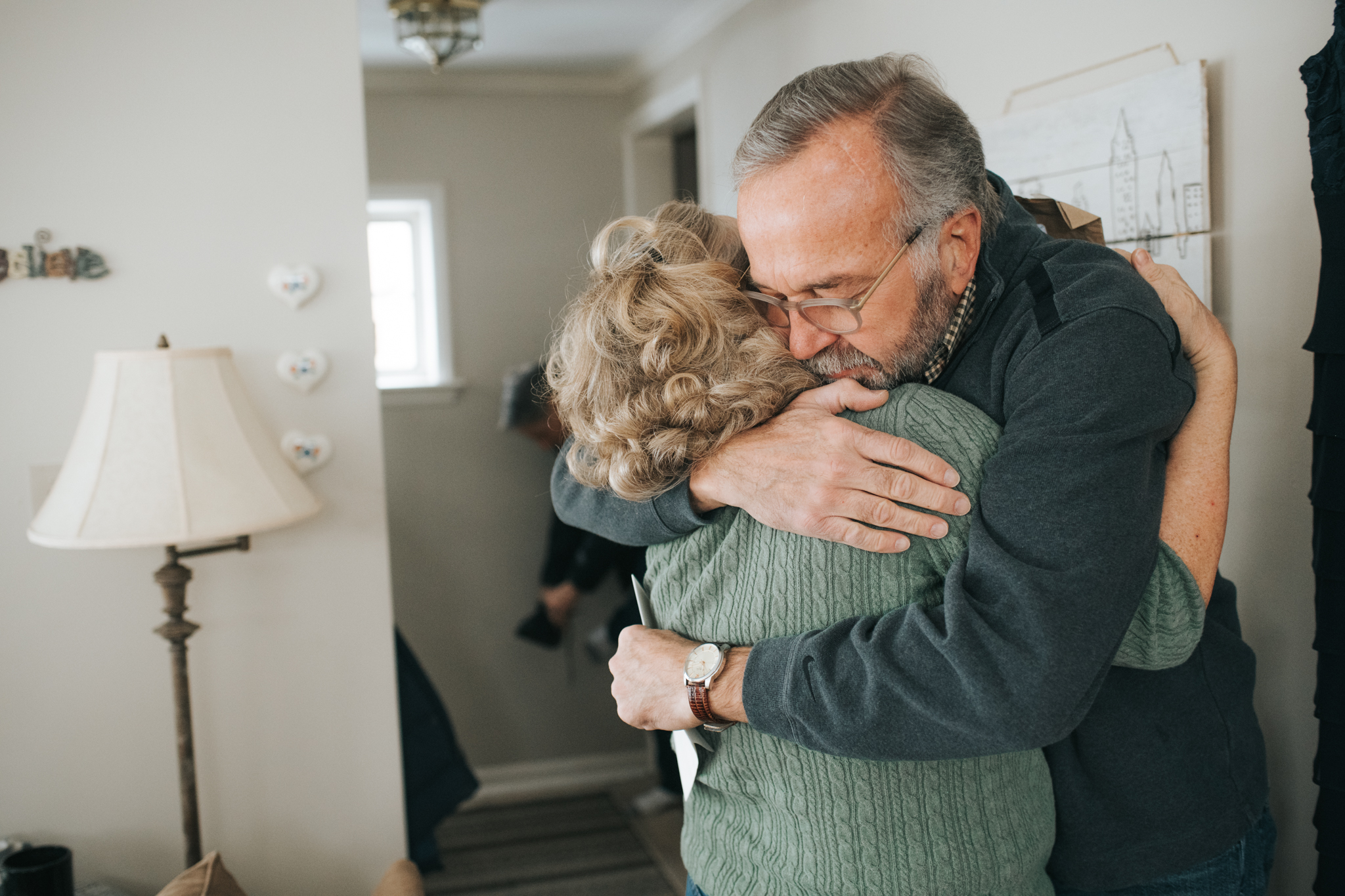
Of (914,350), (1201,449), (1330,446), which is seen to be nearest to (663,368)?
(914,350)

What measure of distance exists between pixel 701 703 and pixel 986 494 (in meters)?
0.32

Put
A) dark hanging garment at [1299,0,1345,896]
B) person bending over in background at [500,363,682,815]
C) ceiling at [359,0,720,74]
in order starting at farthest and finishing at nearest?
person bending over in background at [500,363,682,815] < ceiling at [359,0,720,74] < dark hanging garment at [1299,0,1345,896]

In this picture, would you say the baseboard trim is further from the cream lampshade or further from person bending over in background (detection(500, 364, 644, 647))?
the cream lampshade

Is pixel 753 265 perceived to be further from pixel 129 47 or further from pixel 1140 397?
pixel 129 47

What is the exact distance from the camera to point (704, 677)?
867mm

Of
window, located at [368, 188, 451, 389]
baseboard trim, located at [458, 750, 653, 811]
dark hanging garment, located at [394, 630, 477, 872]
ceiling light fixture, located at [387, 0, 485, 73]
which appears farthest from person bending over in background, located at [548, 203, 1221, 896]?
baseboard trim, located at [458, 750, 653, 811]

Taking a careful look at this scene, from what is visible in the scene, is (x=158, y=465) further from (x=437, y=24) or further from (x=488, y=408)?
(x=488, y=408)

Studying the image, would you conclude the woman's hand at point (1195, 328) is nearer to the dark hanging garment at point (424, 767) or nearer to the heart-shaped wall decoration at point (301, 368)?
the heart-shaped wall decoration at point (301, 368)

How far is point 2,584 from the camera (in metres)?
1.76

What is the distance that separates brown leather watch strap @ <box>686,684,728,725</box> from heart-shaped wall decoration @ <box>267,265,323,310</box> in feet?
4.29

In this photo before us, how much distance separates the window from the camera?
3664mm

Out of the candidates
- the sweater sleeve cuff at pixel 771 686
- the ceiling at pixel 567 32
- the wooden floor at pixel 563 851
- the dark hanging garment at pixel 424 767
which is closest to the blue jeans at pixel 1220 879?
the sweater sleeve cuff at pixel 771 686

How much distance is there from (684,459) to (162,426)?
1028 millimetres

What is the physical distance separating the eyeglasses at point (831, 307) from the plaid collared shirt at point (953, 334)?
0.27 ft
